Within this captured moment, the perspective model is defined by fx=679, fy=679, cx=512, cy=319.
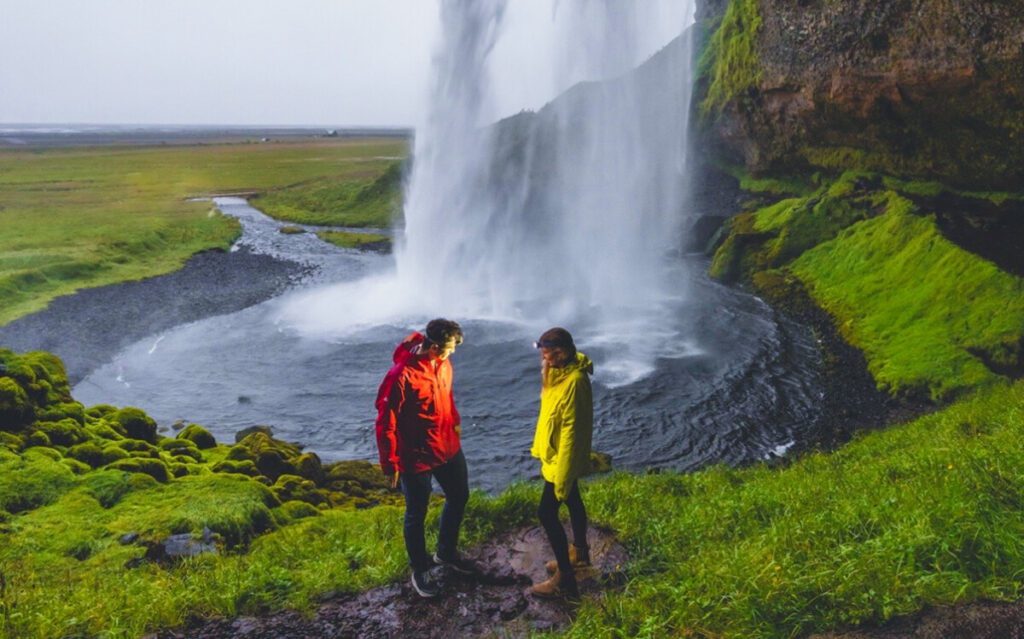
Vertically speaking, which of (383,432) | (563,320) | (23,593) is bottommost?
(563,320)

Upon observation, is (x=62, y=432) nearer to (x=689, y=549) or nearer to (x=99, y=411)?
(x=99, y=411)

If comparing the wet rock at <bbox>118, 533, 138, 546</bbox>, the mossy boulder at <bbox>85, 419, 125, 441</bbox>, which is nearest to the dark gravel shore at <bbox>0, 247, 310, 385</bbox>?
the mossy boulder at <bbox>85, 419, 125, 441</bbox>

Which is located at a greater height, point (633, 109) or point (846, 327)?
point (633, 109)

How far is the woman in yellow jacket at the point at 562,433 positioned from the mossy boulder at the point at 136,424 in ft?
44.2

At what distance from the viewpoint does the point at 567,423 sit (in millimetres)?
6379

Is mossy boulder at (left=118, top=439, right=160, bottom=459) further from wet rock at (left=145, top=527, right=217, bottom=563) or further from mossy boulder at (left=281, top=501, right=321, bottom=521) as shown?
wet rock at (left=145, top=527, right=217, bottom=563)

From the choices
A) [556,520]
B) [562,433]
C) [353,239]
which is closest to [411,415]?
[562,433]

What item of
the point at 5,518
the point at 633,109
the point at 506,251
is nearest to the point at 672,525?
the point at 5,518

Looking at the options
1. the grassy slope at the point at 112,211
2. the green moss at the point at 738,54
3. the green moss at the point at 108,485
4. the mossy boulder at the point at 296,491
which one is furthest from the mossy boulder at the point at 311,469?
the green moss at the point at 738,54

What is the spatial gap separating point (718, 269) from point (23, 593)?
32.7 metres

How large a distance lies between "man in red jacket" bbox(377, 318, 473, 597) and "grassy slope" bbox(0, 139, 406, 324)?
100ft

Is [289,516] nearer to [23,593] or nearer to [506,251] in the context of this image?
[23,593]

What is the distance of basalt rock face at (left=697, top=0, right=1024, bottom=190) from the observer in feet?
79.9

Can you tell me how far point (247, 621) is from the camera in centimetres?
691
